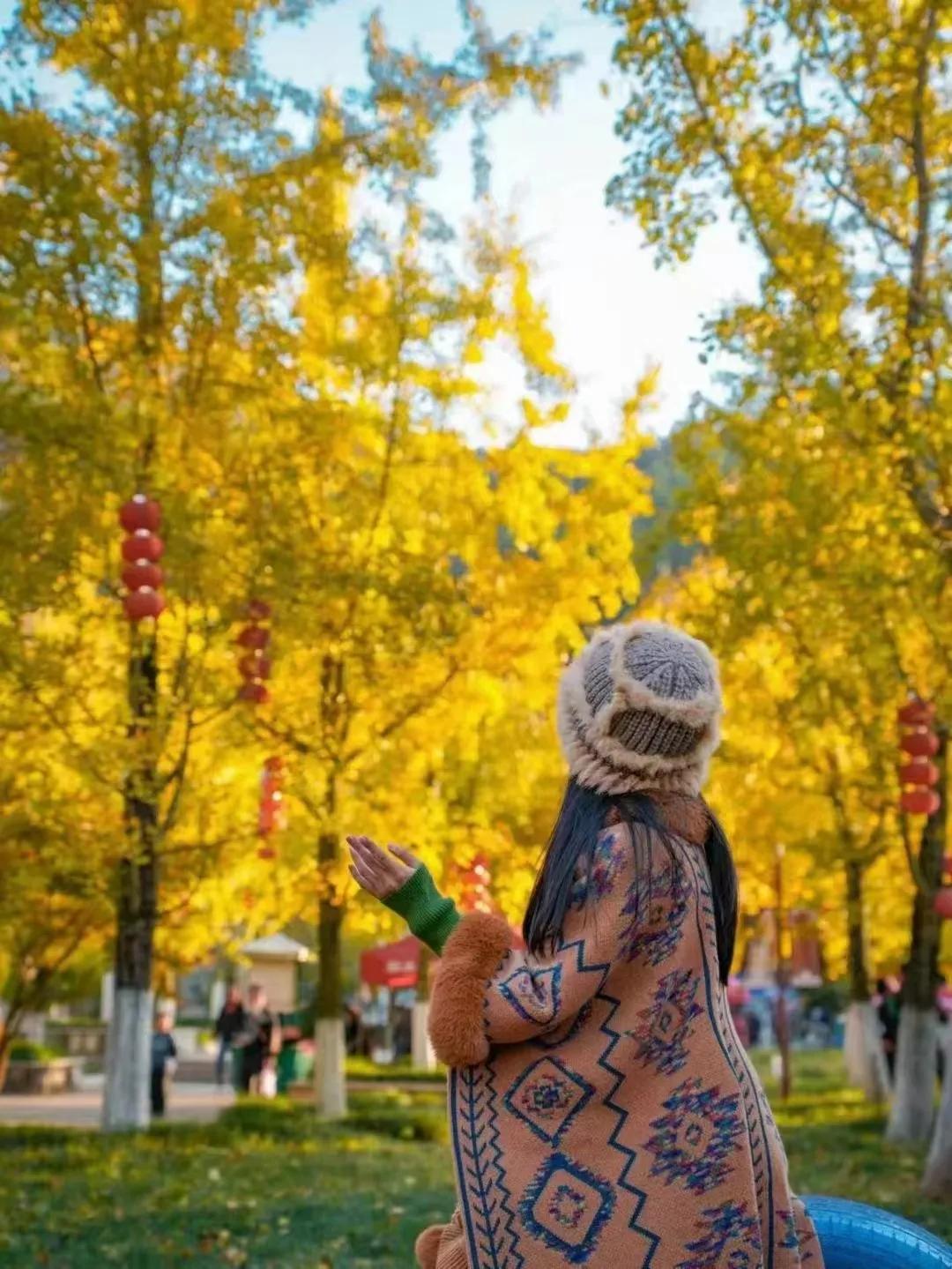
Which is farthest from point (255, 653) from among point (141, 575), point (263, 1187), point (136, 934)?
point (263, 1187)

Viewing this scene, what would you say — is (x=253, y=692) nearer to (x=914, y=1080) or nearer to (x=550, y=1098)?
(x=914, y=1080)

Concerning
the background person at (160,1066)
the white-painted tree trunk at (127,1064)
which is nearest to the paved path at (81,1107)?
the background person at (160,1066)

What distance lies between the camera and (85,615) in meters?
11.4

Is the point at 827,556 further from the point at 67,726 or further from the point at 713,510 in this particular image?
the point at 67,726

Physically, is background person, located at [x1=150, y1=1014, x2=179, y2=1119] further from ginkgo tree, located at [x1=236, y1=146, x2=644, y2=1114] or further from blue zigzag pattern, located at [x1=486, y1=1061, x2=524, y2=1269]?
blue zigzag pattern, located at [x1=486, y1=1061, x2=524, y2=1269]

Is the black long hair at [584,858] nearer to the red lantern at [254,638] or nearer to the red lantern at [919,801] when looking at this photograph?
the red lantern at [254,638]

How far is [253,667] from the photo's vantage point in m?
11.1

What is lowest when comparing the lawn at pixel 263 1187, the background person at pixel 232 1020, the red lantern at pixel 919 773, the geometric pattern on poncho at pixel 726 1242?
the lawn at pixel 263 1187

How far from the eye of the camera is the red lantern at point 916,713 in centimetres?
1120

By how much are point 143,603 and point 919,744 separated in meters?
5.51

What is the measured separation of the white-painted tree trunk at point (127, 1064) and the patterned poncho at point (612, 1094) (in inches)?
366

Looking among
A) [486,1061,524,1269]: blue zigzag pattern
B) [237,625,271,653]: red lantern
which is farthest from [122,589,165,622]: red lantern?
[486,1061,524,1269]: blue zigzag pattern

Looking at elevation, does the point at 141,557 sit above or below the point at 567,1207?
above

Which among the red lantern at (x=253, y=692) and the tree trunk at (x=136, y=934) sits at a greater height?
the red lantern at (x=253, y=692)
